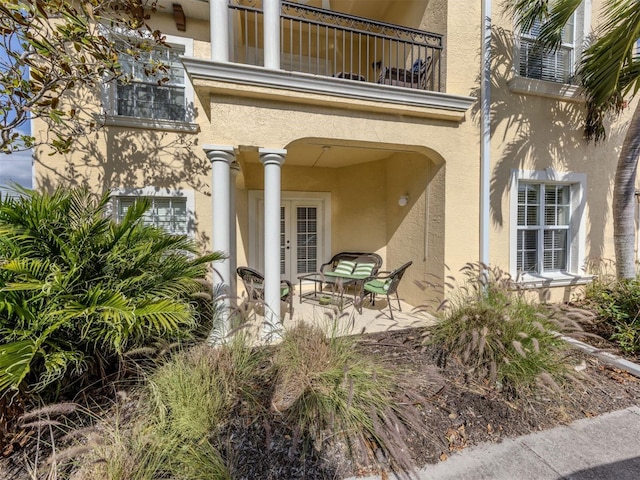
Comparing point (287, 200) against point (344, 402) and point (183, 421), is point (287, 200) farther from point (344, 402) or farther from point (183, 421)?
point (183, 421)

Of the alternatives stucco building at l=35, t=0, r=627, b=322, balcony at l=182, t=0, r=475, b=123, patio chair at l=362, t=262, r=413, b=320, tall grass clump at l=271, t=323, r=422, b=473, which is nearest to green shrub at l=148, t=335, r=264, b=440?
tall grass clump at l=271, t=323, r=422, b=473

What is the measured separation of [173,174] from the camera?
554 centimetres

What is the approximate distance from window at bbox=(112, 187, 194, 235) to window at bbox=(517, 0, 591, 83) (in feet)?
23.7

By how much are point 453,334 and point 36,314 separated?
14.6 ft

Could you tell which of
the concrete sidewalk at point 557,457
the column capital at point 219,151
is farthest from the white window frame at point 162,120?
the concrete sidewalk at point 557,457

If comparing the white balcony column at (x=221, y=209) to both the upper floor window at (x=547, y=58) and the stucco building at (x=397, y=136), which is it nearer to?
the stucco building at (x=397, y=136)

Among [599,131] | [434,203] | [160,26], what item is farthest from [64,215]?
[599,131]

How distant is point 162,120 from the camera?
5.36 m

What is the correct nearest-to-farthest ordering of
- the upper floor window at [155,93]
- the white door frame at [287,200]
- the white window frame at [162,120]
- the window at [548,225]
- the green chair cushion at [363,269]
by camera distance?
the white window frame at [162,120] → the upper floor window at [155,93] → the window at [548,225] → the green chair cushion at [363,269] → the white door frame at [287,200]

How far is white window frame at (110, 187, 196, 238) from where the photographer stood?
5.30 m

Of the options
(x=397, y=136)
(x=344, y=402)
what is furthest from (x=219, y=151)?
(x=344, y=402)

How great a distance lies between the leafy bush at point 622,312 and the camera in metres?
4.23

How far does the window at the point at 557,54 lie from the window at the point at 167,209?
23.7ft

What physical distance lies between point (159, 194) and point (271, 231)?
2597 millimetres
